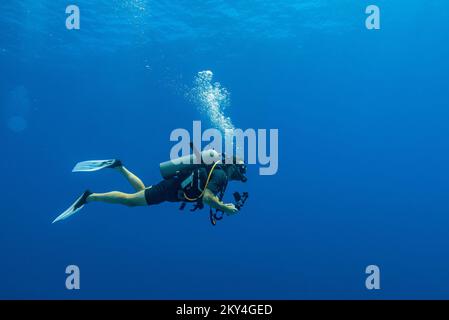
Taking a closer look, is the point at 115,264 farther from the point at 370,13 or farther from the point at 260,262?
the point at 370,13

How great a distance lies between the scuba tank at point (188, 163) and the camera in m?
6.64

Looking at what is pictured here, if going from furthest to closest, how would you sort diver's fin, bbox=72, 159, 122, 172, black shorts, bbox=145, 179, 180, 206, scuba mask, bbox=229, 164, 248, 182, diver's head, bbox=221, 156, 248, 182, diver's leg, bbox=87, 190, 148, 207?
diver's fin, bbox=72, 159, 122, 172, diver's leg, bbox=87, 190, 148, 207, black shorts, bbox=145, 179, 180, 206, scuba mask, bbox=229, 164, 248, 182, diver's head, bbox=221, 156, 248, 182

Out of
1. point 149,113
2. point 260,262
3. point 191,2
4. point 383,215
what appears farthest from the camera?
point 149,113

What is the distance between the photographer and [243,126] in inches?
1839

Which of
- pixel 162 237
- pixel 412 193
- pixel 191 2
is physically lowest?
pixel 162 237

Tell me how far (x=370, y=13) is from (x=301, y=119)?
20.2 meters

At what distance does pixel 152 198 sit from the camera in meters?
7.37

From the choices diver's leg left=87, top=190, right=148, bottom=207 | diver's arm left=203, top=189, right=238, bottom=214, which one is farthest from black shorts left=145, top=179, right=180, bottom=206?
diver's arm left=203, top=189, right=238, bottom=214

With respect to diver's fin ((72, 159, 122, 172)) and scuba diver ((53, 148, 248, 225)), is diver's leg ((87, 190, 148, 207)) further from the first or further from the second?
diver's fin ((72, 159, 122, 172))

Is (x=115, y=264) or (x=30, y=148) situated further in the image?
(x=30, y=148)

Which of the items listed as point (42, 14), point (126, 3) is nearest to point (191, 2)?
point (126, 3)

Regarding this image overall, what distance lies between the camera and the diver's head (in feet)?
22.1

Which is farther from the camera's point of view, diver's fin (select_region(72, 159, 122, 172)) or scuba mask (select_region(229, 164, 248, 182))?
diver's fin (select_region(72, 159, 122, 172))

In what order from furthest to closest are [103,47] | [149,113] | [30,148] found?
[30,148] → [149,113] → [103,47]
